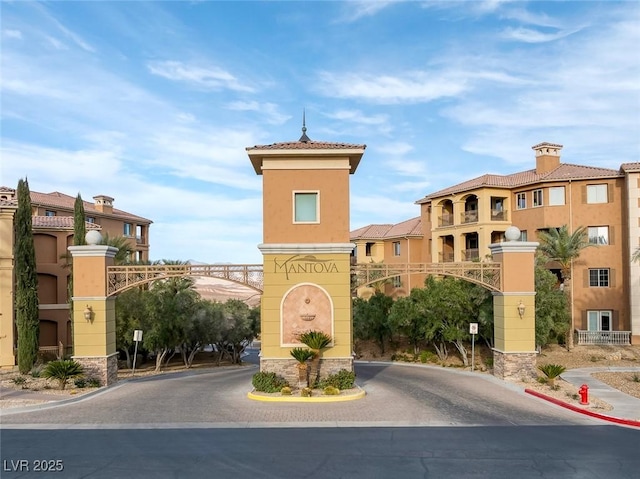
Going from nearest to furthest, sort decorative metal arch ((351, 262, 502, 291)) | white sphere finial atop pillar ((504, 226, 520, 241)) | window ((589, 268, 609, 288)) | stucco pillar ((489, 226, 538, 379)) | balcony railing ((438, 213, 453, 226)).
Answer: stucco pillar ((489, 226, 538, 379)), decorative metal arch ((351, 262, 502, 291)), white sphere finial atop pillar ((504, 226, 520, 241)), window ((589, 268, 609, 288)), balcony railing ((438, 213, 453, 226))

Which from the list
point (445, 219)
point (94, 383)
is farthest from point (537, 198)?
point (94, 383)

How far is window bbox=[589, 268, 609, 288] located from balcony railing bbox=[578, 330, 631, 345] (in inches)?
136

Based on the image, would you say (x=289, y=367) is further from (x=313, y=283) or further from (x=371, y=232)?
(x=371, y=232)

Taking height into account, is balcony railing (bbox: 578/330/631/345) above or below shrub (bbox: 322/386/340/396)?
below

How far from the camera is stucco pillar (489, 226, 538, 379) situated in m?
22.1

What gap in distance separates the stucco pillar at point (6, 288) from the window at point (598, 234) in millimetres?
36995

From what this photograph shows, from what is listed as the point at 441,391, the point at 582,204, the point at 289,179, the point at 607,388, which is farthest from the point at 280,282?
the point at 582,204

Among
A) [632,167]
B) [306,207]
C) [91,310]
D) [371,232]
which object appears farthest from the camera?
[371,232]

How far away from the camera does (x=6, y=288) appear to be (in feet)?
102

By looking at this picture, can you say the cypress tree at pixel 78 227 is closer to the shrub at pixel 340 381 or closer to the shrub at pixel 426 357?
the shrub at pixel 340 381

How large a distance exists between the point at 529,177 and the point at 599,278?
8926 millimetres

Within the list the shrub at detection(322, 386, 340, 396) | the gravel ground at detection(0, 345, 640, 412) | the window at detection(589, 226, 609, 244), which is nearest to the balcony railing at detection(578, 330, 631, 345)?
the gravel ground at detection(0, 345, 640, 412)

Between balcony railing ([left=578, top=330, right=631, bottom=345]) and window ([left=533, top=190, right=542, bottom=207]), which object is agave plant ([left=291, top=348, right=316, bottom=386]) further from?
window ([left=533, top=190, right=542, bottom=207])

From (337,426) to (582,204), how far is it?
29600 mm
